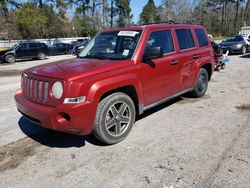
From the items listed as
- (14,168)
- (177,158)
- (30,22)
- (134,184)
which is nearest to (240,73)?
(177,158)

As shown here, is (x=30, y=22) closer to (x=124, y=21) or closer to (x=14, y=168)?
(x=124, y=21)

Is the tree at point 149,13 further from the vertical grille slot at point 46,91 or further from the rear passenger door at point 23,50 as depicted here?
the vertical grille slot at point 46,91

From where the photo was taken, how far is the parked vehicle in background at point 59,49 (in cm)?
2634

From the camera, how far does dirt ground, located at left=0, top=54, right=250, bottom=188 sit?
309cm

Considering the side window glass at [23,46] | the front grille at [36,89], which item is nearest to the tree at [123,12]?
the side window glass at [23,46]

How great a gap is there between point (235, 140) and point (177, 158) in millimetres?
1153

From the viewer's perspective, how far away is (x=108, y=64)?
155 inches

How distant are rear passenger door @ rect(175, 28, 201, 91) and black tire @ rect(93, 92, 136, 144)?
1.76 m

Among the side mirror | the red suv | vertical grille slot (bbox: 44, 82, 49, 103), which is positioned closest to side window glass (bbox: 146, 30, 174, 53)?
the red suv

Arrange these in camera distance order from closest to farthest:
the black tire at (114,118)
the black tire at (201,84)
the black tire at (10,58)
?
the black tire at (114,118) < the black tire at (201,84) < the black tire at (10,58)

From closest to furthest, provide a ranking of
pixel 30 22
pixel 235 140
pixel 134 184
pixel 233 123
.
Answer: pixel 134 184, pixel 235 140, pixel 233 123, pixel 30 22

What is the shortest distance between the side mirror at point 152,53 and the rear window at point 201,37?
7.44ft

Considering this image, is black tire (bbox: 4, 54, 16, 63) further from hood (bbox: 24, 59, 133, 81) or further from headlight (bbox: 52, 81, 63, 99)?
headlight (bbox: 52, 81, 63, 99)

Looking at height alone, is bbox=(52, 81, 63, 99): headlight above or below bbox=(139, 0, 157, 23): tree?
below
